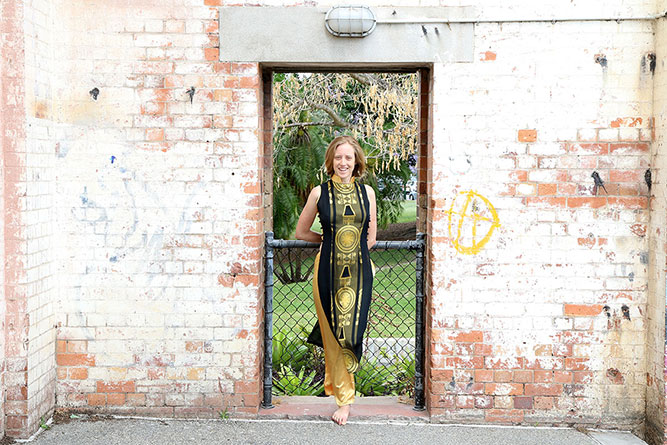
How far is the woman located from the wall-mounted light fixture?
68cm

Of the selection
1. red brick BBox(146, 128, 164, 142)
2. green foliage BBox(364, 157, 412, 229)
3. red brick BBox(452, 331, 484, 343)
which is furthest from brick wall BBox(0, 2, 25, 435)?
green foliage BBox(364, 157, 412, 229)

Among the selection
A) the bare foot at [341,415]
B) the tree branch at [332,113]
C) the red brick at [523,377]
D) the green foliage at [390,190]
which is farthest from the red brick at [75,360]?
the green foliage at [390,190]

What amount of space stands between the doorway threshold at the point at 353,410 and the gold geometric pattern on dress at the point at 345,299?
0.79m

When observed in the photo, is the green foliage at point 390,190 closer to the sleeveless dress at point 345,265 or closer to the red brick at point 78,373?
the sleeveless dress at point 345,265

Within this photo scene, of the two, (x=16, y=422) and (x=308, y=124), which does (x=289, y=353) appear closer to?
(x=16, y=422)

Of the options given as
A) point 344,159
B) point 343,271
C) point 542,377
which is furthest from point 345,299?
point 542,377

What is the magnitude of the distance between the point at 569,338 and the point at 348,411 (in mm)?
1565

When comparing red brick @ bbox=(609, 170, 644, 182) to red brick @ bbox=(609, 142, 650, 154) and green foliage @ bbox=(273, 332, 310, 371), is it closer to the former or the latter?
red brick @ bbox=(609, 142, 650, 154)

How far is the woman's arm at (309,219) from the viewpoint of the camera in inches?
169

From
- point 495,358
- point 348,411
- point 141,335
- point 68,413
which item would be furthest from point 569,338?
point 68,413

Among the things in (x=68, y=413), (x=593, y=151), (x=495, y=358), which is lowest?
(x=68, y=413)

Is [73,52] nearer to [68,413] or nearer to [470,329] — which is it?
[68,413]

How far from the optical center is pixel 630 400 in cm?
437

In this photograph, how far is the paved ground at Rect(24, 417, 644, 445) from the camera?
4.08 m
